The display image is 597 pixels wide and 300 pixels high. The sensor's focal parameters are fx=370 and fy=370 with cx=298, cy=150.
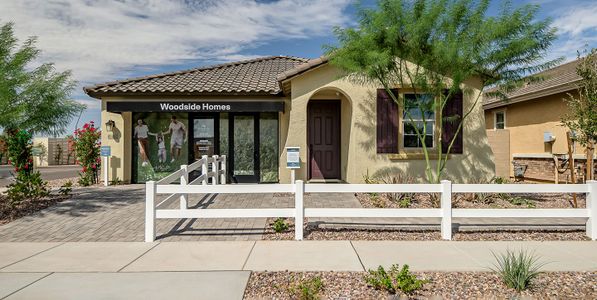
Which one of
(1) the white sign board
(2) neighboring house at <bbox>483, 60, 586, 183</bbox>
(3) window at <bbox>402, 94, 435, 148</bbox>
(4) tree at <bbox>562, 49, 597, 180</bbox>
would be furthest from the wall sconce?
(4) tree at <bbox>562, 49, 597, 180</bbox>

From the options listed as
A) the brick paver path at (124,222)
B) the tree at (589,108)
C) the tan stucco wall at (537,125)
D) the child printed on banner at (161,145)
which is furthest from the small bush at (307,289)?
the tan stucco wall at (537,125)

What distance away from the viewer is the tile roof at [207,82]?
12.0 metres

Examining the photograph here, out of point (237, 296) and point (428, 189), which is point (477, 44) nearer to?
point (428, 189)

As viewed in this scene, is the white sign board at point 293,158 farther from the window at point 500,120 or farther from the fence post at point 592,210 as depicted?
the window at point 500,120

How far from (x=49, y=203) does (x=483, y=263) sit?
930cm

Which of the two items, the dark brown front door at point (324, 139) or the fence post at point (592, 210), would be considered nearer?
the fence post at point (592, 210)

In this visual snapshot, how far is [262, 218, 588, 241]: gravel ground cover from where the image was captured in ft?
20.1

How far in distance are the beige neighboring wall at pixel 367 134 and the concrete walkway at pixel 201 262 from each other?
535 cm

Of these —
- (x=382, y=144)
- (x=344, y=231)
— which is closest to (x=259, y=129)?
(x=382, y=144)

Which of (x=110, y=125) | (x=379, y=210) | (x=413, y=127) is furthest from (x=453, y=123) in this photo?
(x=110, y=125)

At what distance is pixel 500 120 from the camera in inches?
672

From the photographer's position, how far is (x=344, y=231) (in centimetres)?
649

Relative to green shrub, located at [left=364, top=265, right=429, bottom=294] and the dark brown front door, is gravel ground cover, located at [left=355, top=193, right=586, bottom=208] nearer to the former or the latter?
the dark brown front door

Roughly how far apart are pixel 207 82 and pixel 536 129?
40.9 ft
